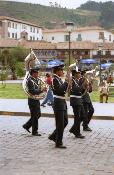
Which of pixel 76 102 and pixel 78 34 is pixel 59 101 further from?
pixel 78 34

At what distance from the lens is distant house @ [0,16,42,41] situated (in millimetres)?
103000

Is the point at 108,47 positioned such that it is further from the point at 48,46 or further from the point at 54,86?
the point at 54,86

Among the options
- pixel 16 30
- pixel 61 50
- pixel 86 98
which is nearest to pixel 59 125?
pixel 86 98

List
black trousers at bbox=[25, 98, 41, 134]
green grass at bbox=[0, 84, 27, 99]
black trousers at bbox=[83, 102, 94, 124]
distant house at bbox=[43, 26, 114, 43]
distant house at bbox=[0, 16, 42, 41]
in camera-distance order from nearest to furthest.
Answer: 1. black trousers at bbox=[25, 98, 41, 134]
2. black trousers at bbox=[83, 102, 94, 124]
3. green grass at bbox=[0, 84, 27, 99]
4. distant house at bbox=[0, 16, 42, 41]
5. distant house at bbox=[43, 26, 114, 43]

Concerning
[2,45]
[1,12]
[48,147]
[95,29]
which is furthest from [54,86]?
[1,12]

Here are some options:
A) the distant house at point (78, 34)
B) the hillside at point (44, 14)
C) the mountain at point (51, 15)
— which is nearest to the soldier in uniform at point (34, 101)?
A: the distant house at point (78, 34)

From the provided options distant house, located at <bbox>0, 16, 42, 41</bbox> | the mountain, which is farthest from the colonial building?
the mountain

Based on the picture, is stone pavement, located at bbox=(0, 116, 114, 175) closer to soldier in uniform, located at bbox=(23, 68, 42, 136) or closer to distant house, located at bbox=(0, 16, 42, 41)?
soldier in uniform, located at bbox=(23, 68, 42, 136)

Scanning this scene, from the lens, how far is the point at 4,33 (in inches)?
4038

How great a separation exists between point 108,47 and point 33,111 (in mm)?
78016

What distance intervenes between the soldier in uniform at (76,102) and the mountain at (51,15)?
14685 cm

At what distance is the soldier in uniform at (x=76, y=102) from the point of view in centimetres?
1227

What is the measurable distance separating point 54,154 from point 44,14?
16796 centimetres

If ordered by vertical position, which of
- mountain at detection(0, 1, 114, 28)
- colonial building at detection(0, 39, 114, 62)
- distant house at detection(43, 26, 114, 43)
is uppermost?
mountain at detection(0, 1, 114, 28)
